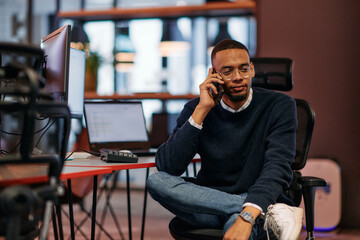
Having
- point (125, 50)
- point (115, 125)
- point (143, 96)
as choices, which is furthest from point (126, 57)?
point (115, 125)

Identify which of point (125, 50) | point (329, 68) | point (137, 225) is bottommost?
point (137, 225)

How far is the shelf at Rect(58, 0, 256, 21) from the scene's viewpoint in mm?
3824

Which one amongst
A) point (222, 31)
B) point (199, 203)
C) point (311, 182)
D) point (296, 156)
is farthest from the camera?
point (222, 31)

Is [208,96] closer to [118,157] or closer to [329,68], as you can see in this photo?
[118,157]

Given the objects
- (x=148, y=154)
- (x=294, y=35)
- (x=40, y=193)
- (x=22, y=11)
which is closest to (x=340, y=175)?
(x=294, y=35)

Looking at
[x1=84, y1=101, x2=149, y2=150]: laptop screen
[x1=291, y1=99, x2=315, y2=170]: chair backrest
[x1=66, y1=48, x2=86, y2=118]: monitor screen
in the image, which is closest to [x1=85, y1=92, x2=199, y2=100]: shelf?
[x1=84, y1=101, x2=149, y2=150]: laptop screen

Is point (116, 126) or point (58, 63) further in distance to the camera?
point (116, 126)

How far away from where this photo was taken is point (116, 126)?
8.43ft

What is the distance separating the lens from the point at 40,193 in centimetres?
112

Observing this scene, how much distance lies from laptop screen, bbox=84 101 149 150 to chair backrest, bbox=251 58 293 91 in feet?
2.56

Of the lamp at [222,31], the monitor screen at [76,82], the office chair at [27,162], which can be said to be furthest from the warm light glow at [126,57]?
the office chair at [27,162]

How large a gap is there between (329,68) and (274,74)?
1.75 metres

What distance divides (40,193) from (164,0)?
7579 millimetres

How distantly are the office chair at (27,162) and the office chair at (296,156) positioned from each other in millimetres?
626
